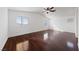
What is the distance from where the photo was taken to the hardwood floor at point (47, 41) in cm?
152

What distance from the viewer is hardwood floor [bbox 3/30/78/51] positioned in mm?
1521

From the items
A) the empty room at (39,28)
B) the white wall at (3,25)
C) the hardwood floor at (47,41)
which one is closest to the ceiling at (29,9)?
the empty room at (39,28)

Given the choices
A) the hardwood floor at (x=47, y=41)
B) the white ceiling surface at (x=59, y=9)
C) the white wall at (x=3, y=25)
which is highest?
the white ceiling surface at (x=59, y=9)

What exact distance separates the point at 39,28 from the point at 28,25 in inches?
6.4

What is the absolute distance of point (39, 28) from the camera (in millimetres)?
1538

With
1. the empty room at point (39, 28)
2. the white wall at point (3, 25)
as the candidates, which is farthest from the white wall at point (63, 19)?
the white wall at point (3, 25)

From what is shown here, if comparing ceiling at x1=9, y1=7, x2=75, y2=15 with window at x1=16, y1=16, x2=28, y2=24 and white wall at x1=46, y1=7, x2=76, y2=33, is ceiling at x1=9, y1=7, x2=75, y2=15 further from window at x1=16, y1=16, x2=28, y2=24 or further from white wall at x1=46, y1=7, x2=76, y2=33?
window at x1=16, y1=16, x2=28, y2=24

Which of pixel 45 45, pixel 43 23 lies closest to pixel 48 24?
pixel 43 23

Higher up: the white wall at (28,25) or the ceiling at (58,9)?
the ceiling at (58,9)

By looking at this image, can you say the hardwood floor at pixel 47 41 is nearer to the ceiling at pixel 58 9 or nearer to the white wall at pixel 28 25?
the white wall at pixel 28 25

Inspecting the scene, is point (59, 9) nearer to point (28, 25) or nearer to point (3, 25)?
point (28, 25)

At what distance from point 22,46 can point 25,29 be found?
0.25m

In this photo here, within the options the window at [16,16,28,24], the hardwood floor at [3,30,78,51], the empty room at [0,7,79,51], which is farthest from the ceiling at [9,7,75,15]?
the hardwood floor at [3,30,78,51]
